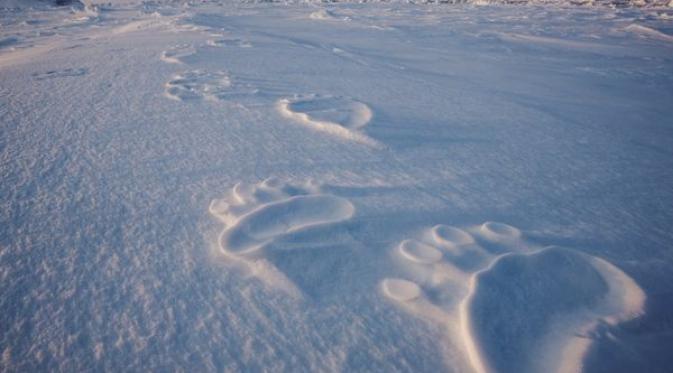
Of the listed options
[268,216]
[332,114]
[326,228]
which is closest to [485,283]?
[326,228]

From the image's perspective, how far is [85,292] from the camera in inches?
28.1

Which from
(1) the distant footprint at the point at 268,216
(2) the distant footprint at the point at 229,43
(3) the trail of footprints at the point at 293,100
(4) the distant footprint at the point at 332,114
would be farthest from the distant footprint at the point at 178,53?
(1) the distant footprint at the point at 268,216

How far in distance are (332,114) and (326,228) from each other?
87cm

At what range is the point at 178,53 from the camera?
2781 millimetres

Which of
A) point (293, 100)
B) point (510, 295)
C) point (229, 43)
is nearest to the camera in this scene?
point (510, 295)

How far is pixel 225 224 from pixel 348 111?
0.99 metres

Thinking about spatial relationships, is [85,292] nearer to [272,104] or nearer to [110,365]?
[110,365]

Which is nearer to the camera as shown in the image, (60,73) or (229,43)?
(60,73)

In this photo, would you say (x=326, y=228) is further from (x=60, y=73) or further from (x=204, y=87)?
(x=60, y=73)

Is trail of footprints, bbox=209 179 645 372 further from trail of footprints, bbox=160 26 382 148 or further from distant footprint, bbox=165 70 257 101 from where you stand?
distant footprint, bbox=165 70 257 101

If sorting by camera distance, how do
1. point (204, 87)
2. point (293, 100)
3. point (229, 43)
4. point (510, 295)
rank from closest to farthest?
point (510, 295) < point (293, 100) < point (204, 87) < point (229, 43)

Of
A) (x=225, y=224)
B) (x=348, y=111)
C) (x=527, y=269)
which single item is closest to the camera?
(x=527, y=269)

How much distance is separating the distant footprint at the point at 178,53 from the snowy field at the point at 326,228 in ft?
1.72

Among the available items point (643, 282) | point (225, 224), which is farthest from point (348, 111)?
point (643, 282)
